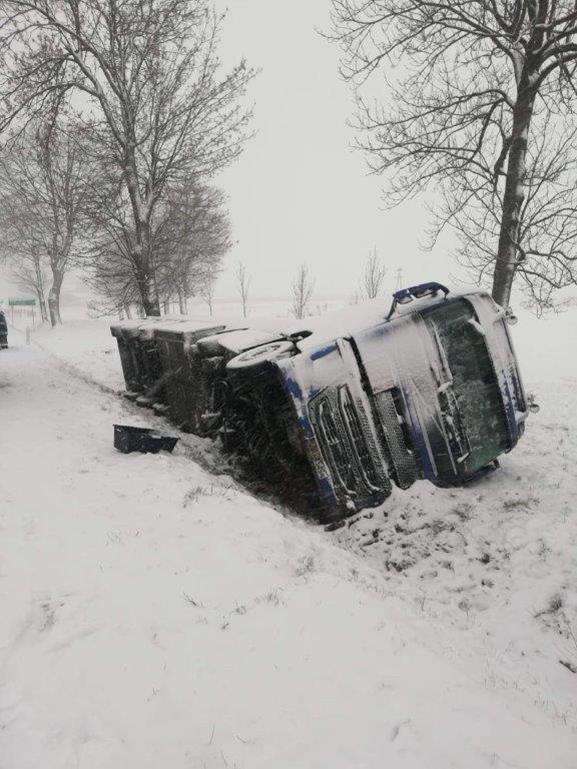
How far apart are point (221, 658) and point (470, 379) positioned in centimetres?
354

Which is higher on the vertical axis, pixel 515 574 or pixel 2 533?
pixel 2 533

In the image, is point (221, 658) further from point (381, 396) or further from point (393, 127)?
point (393, 127)

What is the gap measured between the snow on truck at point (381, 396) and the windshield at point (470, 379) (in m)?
0.01

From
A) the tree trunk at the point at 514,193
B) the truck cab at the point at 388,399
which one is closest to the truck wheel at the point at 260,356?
the truck cab at the point at 388,399

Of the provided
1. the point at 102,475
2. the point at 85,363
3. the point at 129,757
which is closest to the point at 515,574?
the point at 129,757

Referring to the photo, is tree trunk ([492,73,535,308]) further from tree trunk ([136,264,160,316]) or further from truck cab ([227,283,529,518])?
tree trunk ([136,264,160,316])

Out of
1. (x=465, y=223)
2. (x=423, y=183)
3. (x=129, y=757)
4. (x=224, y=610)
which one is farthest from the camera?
(x=465, y=223)

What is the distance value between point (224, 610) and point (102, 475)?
2.63m

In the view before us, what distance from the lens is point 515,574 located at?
12.2 feet

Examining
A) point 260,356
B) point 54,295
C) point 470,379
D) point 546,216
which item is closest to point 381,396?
point 470,379

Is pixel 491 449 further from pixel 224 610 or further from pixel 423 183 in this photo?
pixel 423 183

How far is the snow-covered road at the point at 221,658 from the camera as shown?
1807 millimetres

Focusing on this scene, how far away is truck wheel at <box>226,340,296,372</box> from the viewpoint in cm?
436

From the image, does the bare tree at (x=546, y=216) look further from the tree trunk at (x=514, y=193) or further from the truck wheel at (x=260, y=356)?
the truck wheel at (x=260, y=356)
